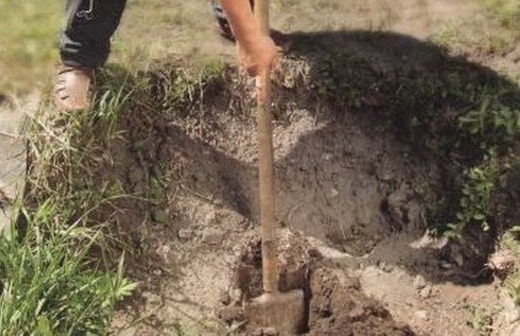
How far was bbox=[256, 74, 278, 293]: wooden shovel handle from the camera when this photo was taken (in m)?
3.25

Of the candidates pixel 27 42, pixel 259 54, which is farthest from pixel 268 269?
pixel 27 42

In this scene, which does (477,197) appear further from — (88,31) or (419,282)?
(88,31)

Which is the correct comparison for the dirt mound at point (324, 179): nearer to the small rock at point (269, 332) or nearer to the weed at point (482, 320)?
the weed at point (482, 320)

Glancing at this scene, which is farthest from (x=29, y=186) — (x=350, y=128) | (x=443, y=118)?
(x=443, y=118)

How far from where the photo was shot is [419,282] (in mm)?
3932

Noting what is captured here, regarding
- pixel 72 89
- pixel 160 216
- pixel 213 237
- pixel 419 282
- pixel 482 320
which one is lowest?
pixel 482 320

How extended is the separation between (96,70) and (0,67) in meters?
0.47

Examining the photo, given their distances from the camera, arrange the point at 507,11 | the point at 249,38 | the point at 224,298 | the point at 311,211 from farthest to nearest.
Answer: the point at 507,11, the point at 311,211, the point at 224,298, the point at 249,38

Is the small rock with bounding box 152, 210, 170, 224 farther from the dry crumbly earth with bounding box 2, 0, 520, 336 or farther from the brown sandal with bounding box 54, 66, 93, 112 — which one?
the brown sandal with bounding box 54, 66, 93, 112

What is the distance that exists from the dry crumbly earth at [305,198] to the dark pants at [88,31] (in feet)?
0.79

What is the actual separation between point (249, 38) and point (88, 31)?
1.02 meters

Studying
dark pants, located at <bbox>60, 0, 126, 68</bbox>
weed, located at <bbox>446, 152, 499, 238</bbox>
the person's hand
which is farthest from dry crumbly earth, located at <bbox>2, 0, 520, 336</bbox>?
the person's hand

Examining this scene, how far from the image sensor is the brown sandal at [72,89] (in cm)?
368

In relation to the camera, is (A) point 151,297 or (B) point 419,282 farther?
(B) point 419,282
